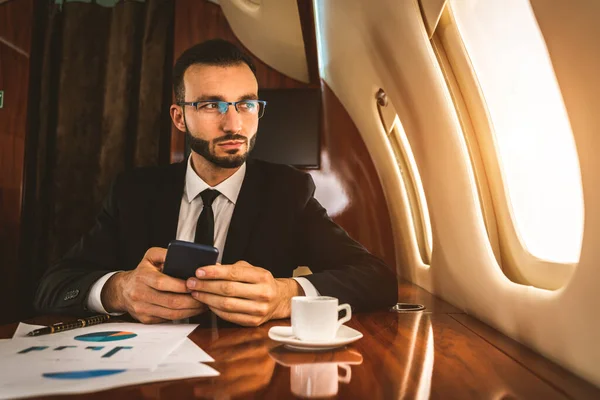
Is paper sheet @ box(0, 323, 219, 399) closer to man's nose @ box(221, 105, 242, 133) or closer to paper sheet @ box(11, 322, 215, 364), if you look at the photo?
paper sheet @ box(11, 322, 215, 364)

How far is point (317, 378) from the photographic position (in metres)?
0.82

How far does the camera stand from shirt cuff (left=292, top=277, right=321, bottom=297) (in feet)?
4.61

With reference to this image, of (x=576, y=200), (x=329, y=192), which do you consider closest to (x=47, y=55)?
(x=329, y=192)

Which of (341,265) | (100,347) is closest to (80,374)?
(100,347)

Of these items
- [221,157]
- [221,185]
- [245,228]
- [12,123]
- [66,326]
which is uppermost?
[12,123]

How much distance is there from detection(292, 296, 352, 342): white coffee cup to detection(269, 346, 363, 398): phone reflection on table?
0.14 feet

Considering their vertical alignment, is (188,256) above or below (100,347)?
above

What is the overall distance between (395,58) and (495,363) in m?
1.19

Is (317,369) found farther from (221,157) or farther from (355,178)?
(355,178)

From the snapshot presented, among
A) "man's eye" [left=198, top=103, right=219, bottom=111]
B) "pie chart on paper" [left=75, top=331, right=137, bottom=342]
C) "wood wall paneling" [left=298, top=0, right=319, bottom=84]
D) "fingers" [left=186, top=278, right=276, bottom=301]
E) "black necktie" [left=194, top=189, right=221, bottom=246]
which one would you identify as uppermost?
"wood wall paneling" [left=298, top=0, right=319, bottom=84]

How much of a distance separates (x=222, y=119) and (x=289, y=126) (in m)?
1.30

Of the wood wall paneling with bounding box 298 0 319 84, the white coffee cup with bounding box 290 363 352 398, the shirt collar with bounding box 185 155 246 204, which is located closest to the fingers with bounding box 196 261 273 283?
the white coffee cup with bounding box 290 363 352 398

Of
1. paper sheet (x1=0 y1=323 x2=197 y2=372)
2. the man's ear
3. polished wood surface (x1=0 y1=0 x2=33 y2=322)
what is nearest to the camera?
paper sheet (x1=0 y1=323 x2=197 y2=372)

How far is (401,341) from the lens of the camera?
44.6 inches
